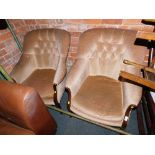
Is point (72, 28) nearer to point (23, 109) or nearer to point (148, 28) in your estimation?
point (148, 28)

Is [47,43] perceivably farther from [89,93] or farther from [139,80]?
[139,80]

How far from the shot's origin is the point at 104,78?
1.91m

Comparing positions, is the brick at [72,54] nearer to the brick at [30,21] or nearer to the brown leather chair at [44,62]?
the brown leather chair at [44,62]

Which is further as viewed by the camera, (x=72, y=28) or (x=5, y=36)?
(x=5, y=36)

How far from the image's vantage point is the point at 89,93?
1.73 metres

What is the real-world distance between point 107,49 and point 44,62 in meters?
0.91

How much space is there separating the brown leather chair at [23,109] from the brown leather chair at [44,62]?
43 centimetres

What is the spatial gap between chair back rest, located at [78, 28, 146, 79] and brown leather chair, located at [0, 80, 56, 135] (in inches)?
32.8

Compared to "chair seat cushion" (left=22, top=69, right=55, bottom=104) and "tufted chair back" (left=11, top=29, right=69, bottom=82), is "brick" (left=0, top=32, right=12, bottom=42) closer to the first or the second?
"tufted chair back" (left=11, top=29, right=69, bottom=82)

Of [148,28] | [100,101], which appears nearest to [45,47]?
[100,101]

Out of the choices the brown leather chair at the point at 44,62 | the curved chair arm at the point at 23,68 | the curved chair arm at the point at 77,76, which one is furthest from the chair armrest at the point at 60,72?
the curved chair arm at the point at 23,68

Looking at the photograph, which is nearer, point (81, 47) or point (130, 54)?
point (130, 54)
